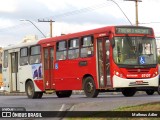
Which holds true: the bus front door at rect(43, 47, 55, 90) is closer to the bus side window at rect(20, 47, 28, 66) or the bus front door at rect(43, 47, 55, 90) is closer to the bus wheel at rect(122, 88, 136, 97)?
the bus side window at rect(20, 47, 28, 66)

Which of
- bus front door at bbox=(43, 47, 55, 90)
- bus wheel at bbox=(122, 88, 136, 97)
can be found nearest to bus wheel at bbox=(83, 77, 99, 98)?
bus wheel at bbox=(122, 88, 136, 97)

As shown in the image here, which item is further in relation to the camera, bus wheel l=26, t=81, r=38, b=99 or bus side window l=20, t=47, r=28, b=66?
bus side window l=20, t=47, r=28, b=66

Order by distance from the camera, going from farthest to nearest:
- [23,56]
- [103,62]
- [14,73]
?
[14,73] < [23,56] < [103,62]

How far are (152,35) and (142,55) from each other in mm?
1312

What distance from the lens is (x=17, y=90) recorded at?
92.2ft

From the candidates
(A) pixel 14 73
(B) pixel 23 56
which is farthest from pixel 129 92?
(A) pixel 14 73

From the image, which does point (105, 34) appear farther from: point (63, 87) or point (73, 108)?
point (73, 108)

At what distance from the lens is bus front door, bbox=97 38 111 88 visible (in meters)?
21.6

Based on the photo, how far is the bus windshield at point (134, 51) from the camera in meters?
21.4

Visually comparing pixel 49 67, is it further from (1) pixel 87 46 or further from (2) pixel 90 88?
(2) pixel 90 88

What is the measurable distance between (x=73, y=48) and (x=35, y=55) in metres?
3.49

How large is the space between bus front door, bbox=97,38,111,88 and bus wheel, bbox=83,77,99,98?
0.41 metres

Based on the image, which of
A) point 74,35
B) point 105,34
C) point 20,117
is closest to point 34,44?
→ point 74,35

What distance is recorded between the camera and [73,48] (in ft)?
77.4
